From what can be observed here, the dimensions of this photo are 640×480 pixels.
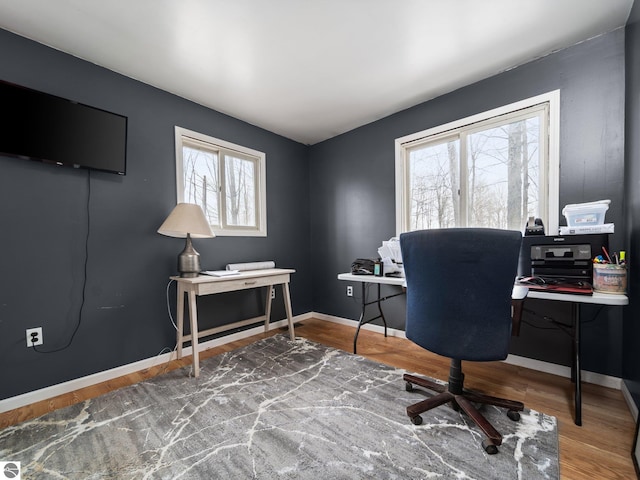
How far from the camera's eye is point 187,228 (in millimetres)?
2176

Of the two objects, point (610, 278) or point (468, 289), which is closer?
point (468, 289)

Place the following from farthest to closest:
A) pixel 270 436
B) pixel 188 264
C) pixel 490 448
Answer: pixel 188 264 < pixel 270 436 < pixel 490 448

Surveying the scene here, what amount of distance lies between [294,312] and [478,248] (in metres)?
2.73

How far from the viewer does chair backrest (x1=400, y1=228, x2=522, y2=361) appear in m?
1.21

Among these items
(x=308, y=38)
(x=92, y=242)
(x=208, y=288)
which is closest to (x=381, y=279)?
(x=208, y=288)

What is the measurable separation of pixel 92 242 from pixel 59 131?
813 mm

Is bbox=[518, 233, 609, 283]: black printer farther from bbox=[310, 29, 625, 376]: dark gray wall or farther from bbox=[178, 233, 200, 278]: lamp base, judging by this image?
bbox=[178, 233, 200, 278]: lamp base

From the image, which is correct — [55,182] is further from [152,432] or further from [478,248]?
[478,248]

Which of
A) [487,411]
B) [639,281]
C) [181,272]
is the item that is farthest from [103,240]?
[639,281]

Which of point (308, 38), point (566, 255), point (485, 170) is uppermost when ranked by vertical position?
point (308, 38)

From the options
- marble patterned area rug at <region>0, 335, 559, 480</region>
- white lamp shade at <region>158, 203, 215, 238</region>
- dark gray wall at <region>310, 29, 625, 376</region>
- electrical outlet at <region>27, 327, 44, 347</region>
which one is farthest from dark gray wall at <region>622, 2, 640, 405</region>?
electrical outlet at <region>27, 327, 44, 347</region>

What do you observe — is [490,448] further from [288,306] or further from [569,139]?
[569,139]

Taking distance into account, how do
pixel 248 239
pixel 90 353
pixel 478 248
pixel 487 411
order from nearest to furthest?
pixel 478 248
pixel 487 411
pixel 90 353
pixel 248 239

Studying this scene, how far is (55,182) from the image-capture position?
6.09ft
